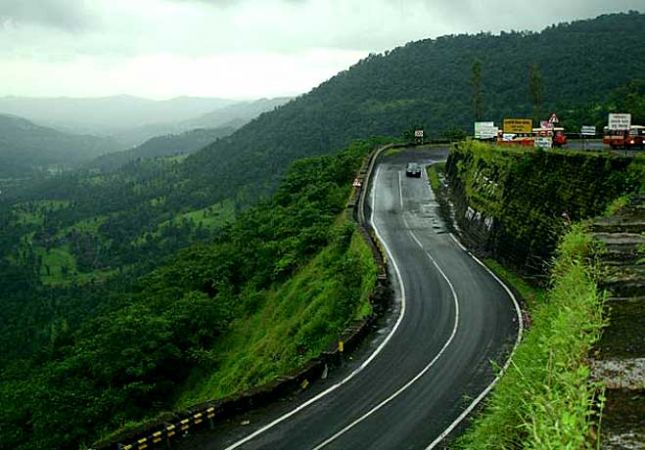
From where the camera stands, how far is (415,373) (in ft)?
51.5

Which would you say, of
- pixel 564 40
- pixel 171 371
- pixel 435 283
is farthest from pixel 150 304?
pixel 564 40

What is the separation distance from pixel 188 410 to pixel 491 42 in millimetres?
158631

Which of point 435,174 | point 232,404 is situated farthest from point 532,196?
point 435,174

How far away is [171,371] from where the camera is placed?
971 inches

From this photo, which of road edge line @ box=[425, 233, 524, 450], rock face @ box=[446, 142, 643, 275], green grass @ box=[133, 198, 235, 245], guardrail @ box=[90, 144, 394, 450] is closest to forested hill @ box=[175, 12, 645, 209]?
green grass @ box=[133, 198, 235, 245]

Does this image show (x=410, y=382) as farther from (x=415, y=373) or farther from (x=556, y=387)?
(x=556, y=387)

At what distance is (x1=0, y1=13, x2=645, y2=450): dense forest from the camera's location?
23141 millimetres

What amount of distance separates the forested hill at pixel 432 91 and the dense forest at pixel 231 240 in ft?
1.94

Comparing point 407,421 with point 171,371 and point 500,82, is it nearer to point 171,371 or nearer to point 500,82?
point 171,371

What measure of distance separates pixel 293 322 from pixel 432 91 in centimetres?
11657

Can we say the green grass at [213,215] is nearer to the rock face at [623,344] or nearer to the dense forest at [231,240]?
the dense forest at [231,240]

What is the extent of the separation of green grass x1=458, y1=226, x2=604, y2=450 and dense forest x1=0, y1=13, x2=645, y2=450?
11.8m

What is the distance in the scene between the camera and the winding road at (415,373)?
41.2 feet

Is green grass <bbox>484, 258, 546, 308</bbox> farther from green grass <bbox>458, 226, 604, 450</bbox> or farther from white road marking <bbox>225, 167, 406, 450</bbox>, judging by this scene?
green grass <bbox>458, 226, 604, 450</bbox>
